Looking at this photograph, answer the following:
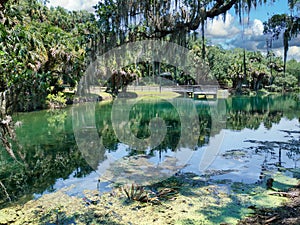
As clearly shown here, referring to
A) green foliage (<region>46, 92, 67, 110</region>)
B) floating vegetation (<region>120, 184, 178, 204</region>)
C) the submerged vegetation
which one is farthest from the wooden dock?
floating vegetation (<region>120, 184, 178, 204</region>)

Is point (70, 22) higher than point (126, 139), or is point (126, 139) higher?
point (70, 22)

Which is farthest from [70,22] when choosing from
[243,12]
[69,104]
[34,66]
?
[243,12]

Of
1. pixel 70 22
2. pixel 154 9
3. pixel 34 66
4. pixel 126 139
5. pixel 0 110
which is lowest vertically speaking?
pixel 126 139

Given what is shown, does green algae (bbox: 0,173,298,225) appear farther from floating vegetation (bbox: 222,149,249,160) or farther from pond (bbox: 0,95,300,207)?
floating vegetation (bbox: 222,149,249,160)

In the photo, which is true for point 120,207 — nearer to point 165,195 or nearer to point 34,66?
point 165,195

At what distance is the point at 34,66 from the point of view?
17.6m

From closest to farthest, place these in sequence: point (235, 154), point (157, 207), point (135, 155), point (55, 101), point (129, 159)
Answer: point (157, 207) < point (129, 159) < point (235, 154) < point (135, 155) < point (55, 101)

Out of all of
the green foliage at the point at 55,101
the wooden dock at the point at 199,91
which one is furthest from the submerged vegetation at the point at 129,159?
the wooden dock at the point at 199,91

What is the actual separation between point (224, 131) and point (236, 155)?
4.66 m

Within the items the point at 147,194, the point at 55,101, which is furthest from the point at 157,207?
the point at 55,101

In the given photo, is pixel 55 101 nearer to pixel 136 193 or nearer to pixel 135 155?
pixel 135 155

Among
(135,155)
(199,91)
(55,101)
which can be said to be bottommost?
(135,155)

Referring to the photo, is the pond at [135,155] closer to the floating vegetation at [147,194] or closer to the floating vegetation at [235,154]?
the floating vegetation at [235,154]

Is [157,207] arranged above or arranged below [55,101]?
below
